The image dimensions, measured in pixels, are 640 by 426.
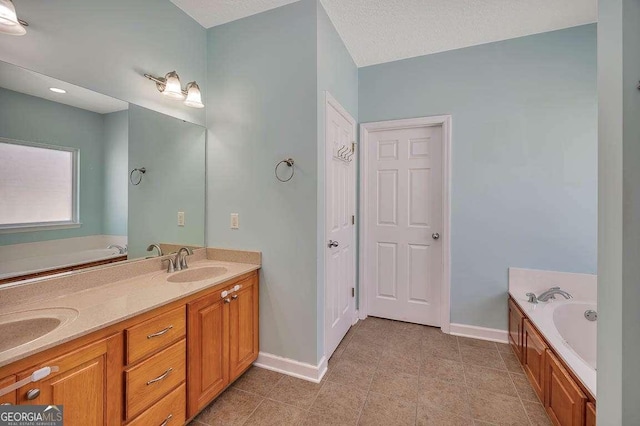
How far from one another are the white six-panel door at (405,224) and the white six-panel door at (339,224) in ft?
0.92

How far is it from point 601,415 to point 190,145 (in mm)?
2694

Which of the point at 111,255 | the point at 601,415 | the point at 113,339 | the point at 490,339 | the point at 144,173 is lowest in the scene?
the point at 490,339

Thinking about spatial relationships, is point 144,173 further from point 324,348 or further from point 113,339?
point 324,348

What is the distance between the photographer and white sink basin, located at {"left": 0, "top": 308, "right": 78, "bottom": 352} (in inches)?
41.6

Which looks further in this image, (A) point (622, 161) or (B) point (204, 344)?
(B) point (204, 344)

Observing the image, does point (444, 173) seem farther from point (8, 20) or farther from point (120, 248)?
point (8, 20)

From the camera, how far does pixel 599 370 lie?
0.87 meters

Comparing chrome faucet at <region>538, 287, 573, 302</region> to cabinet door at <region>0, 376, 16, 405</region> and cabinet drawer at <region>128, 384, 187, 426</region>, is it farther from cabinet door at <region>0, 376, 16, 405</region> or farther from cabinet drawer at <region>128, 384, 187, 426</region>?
cabinet door at <region>0, 376, 16, 405</region>

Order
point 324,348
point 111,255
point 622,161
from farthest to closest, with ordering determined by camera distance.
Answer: point 324,348 < point 111,255 < point 622,161

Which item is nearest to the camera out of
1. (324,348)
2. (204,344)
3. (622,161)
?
(622,161)

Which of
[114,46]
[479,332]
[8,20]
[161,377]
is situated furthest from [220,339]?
[479,332]

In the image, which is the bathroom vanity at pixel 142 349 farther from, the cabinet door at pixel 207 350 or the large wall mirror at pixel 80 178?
the large wall mirror at pixel 80 178

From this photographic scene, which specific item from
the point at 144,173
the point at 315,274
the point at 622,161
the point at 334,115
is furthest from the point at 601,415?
the point at 144,173

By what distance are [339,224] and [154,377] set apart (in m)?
1.65
